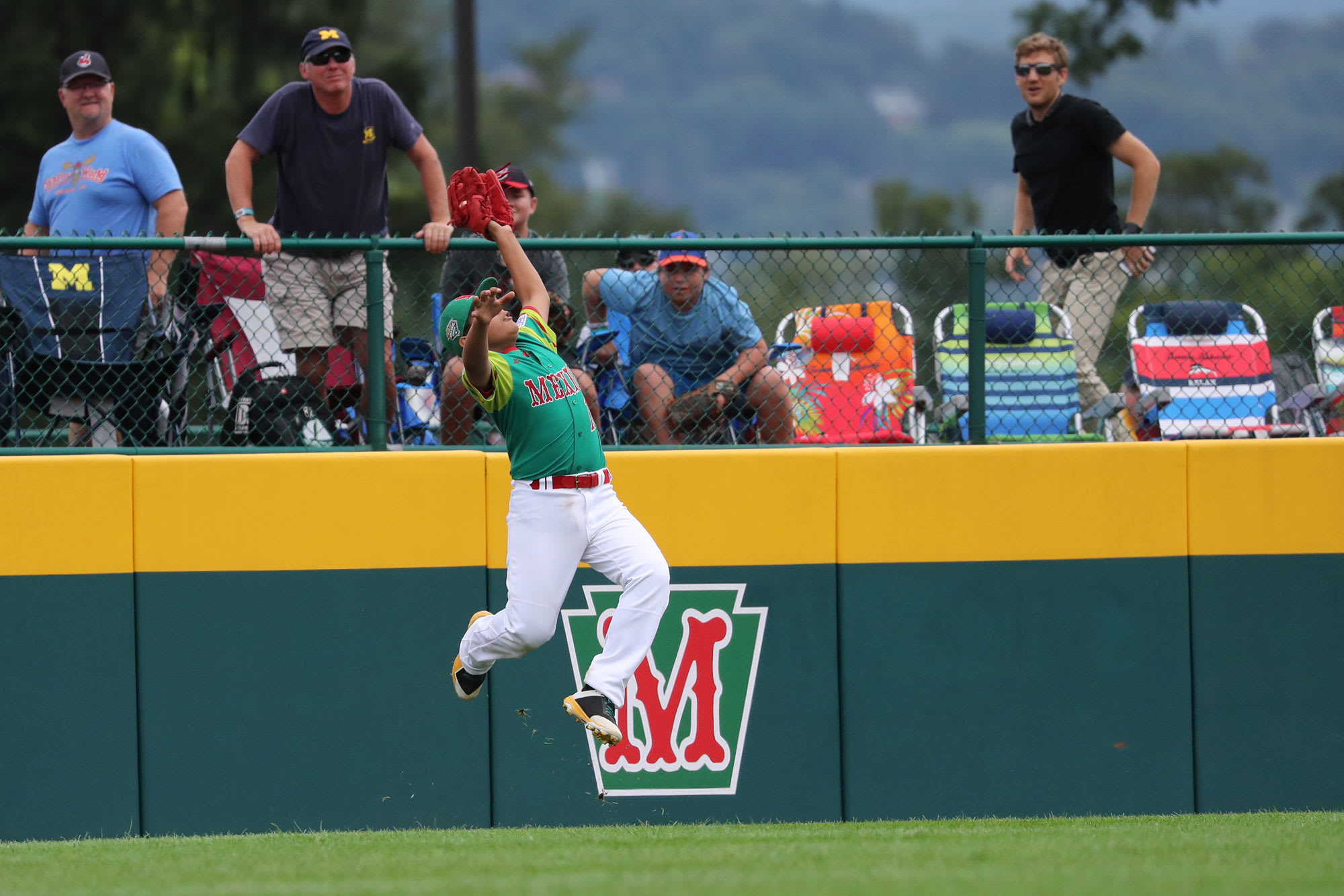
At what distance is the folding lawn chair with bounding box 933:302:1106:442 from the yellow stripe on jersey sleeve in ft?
7.53

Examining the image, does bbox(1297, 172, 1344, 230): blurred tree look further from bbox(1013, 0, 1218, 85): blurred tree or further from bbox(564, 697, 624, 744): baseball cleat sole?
bbox(564, 697, 624, 744): baseball cleat sole

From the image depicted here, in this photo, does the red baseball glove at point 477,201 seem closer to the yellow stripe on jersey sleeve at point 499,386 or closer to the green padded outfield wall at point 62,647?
the yellow stripe on jersey sleeve at point 499,386

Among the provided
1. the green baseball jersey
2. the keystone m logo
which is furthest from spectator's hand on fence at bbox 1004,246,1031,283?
the green baseball jersey

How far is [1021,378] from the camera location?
299 inches

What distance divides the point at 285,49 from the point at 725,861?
1974 centimetres

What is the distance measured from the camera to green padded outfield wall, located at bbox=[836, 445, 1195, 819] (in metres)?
7.24

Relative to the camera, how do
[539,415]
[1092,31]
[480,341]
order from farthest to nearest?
[1092,31]
[539,415]
[480,341]

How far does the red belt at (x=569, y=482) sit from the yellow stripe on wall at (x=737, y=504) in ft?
2.85

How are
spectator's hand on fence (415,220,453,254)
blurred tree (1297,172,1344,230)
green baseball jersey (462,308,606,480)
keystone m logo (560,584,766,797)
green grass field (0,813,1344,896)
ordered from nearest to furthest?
green grass field (0,813,1344,896)
green baseball jersey (462,308,606,480)
spectator's hand on fence (415,220,453,254)
keystone m logo (560,584,766,797)
blurred tree (1297,172,1344,230)

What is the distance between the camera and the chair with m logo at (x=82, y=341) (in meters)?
6.89

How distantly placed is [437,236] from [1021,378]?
278cm


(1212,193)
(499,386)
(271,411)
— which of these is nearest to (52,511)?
(271,411)

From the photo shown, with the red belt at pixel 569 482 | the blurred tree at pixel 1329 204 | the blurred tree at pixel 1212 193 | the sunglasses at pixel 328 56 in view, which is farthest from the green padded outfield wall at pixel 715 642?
the blurred tree at pixel 1212 193

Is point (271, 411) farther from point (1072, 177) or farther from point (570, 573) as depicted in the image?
point (1072, 177)
